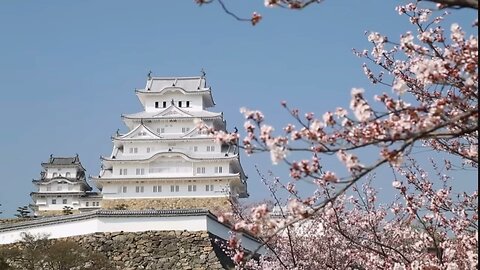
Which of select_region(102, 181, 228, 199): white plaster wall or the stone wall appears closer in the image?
the stone wall

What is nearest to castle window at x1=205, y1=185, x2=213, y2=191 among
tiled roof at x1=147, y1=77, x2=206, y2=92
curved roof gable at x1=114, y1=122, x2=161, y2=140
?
curved roof gable at x1=114, y1=122, x2=161, y2=140

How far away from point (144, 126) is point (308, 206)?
32.4 m

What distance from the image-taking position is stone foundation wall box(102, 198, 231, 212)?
33438mm

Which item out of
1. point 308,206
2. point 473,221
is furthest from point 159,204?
point 308,206

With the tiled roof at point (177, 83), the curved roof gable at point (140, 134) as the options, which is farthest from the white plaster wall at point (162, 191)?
the tiled roof at point (177, 83)

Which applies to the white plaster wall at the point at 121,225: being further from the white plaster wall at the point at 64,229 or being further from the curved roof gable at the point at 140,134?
the curved roof gable at the point at 140,134

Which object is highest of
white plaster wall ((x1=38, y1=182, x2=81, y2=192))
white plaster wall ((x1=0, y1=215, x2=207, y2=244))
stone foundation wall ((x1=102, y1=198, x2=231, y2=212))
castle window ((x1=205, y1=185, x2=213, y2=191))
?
white plaster wall ((x1=38, y1=182, x2=81, y2=192))

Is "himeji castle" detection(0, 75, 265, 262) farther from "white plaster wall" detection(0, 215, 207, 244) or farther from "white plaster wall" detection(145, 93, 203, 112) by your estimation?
"white plaster wall" detection(0, 215, 207, 244)

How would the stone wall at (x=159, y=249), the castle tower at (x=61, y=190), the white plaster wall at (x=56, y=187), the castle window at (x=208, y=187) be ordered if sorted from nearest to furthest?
the stone wall at (x=159, y=249)
the castle window at (x=208, y=187)
the castle tower at (x=61, y=190)
the white plaster wall at (x=56, y=187)

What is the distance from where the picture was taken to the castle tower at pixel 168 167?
3403cm

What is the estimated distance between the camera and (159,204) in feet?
111

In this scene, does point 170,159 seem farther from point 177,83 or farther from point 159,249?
point 159,249

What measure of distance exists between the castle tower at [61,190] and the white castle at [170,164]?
306 inches

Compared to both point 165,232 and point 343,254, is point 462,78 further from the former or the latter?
point 165,232
